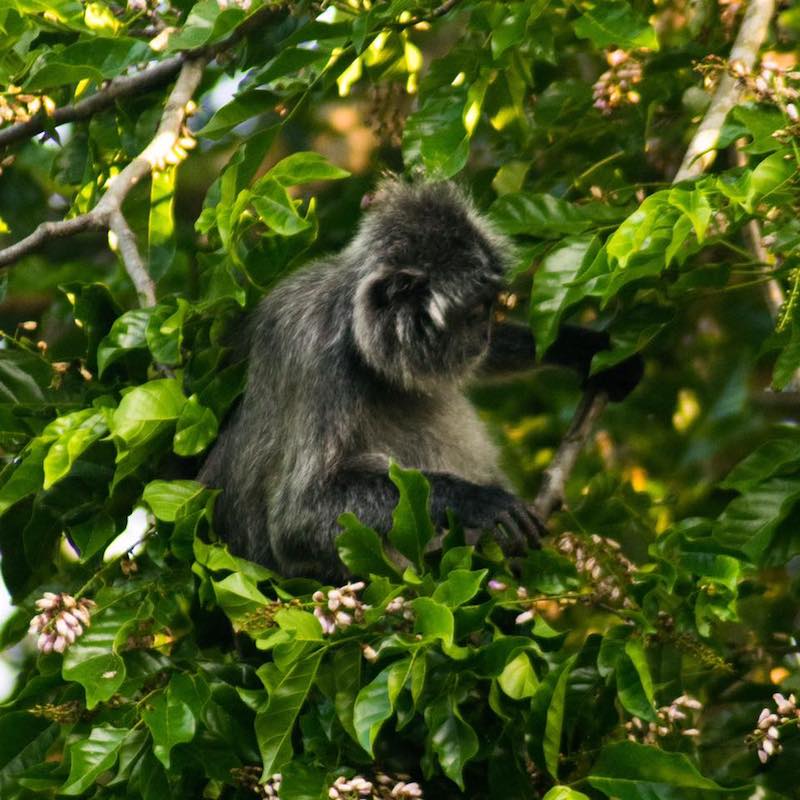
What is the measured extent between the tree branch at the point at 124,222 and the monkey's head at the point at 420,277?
830mm

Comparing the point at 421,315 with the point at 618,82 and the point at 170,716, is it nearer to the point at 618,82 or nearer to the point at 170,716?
Result: the point at 618,82

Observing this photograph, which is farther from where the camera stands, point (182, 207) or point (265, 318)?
point (182, 207)

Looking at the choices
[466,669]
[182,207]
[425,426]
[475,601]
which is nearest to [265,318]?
[425,426]

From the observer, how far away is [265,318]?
5.45 meters

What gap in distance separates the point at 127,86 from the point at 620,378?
1881 millimetres

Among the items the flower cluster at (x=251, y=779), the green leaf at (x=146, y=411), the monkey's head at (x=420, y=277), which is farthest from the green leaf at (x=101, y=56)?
the flower cluster at (x=251, y=779)

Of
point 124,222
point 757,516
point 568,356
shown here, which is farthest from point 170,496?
point 568,356

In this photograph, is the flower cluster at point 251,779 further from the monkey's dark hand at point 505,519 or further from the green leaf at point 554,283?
the green leaf at point 554,283

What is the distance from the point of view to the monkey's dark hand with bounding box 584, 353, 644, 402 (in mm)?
5207

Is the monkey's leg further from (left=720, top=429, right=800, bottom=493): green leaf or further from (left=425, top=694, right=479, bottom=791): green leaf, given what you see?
(left=425, top=694, right=479, bottom=791): green leaf

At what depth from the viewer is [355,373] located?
5266 millimetres

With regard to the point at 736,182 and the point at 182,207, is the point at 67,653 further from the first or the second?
the point at 182,207

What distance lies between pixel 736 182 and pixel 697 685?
1993mm

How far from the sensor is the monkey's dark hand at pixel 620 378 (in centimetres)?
521
